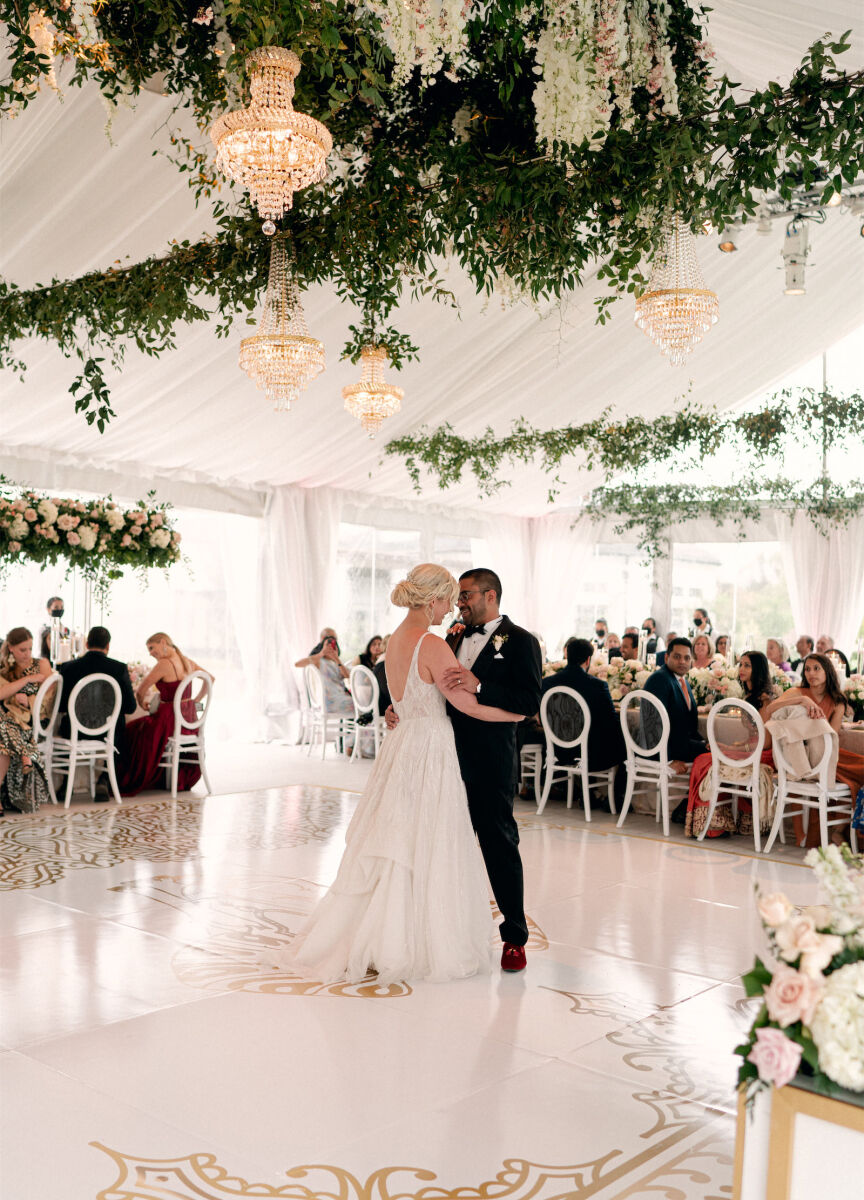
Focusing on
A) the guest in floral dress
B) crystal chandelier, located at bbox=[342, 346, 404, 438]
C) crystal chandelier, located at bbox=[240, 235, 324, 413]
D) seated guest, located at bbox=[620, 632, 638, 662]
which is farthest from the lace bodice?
seated guest, located at bbox=[620, 632, 638, 662]

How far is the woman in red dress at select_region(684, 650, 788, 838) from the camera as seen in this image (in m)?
7.16

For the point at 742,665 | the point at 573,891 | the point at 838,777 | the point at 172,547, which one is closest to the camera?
the point at 573,891

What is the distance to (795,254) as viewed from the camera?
862 centimetres

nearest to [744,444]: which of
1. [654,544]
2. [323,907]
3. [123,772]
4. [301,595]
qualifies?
[654,544]

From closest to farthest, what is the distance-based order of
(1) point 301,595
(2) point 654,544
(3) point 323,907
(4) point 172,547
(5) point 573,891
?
(3) point 323,907, (5) point 573,891, (4) point 172,547, (1) point 301,595, (2) point 654,544

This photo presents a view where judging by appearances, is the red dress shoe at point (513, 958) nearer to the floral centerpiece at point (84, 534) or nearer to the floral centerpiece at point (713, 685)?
the floral centerpiece at point (713, 685)

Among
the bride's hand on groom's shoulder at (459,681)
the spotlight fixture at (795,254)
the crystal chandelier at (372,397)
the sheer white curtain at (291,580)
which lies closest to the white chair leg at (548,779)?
the crystal chandelier at (372,397)

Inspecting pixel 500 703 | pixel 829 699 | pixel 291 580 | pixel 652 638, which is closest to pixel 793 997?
pixel 500 703

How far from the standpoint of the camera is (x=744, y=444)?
13531 mm

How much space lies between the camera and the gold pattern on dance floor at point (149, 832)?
5.95 meters

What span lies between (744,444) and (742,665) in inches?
259

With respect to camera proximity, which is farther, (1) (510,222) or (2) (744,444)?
(2) (744,444)

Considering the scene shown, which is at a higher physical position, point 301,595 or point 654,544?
point 654,544

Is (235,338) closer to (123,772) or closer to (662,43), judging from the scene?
(123,772)
